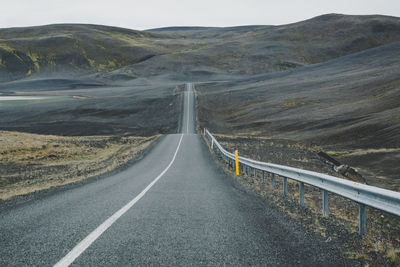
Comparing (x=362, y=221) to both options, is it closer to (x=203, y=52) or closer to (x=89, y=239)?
(x=89, y=239)

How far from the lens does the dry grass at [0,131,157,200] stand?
57.0ft

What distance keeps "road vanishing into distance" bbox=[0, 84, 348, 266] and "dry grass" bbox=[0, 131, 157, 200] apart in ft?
28.0

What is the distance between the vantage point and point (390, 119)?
32688mm

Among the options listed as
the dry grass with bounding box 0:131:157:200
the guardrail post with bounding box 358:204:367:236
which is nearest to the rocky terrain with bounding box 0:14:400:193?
the guardrail post with bounding box 358:204:367:236

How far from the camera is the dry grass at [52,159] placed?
57.0 ft

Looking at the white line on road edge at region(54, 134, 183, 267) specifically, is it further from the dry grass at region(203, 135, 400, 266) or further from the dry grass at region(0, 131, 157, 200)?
the dry grass at region(0, 131, 157, 200)

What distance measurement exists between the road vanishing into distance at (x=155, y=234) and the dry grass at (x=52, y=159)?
855cm

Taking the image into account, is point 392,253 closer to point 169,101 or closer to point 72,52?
point 169,101

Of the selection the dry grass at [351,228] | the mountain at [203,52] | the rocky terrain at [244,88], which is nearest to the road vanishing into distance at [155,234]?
the dry grass at [351,228]

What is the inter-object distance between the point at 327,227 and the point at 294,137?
33882 millimetres

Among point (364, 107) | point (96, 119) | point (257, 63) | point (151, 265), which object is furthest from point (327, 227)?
point (257, 63)

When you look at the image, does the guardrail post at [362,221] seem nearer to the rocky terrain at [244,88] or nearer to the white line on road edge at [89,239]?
the white line on road edge at [89,239]

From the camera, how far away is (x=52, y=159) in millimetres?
26672

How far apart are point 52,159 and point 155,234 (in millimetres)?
24100
